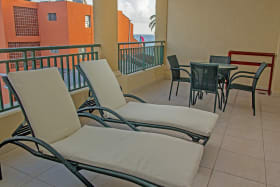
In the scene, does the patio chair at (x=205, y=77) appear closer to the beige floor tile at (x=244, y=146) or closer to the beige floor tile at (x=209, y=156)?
the beige floor tile at (x=244, y=146)

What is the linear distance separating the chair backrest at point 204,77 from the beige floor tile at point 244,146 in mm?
1081

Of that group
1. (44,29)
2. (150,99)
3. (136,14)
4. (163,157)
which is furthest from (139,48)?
(44,29)

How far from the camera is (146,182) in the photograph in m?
1.52

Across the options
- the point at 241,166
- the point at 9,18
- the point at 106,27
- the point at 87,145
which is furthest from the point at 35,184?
the point at 9,18

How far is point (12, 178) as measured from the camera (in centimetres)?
208

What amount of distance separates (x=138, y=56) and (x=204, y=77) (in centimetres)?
221

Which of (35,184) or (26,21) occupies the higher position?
(26,21)

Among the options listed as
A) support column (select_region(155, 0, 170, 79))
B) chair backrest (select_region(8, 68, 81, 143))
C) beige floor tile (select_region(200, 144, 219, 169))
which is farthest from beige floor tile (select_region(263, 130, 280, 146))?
support column (select_region(155, 0, 170, 79))

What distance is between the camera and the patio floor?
2078mm

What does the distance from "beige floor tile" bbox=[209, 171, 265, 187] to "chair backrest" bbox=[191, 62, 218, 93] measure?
194 cm

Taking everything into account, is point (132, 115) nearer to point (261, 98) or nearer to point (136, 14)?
point (261, 98)

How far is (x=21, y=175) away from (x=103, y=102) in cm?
116

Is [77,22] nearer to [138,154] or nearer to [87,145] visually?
[87,145]

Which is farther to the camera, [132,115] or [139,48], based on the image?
[139,48]
